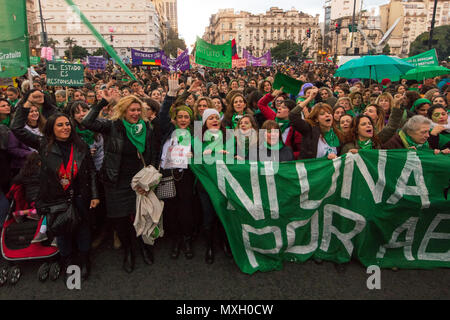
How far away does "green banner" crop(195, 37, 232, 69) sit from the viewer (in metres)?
10.9

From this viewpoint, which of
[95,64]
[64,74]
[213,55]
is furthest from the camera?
[95,64]

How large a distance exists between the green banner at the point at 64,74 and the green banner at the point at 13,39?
1.89 meters

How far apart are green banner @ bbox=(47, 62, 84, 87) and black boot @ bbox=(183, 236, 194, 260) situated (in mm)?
5146

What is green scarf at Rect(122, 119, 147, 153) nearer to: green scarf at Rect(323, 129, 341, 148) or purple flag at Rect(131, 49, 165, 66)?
green scarf at Rect(323, 129, 341, 148)

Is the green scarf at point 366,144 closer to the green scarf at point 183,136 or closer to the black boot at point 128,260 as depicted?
the green scarf at point 183,136

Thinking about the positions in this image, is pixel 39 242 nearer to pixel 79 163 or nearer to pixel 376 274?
pixel 79 163

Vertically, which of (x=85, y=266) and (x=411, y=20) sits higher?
(x=411, y=20)

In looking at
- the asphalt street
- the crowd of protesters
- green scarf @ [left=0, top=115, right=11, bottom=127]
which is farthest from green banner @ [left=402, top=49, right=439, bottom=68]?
green scarf @ [left=0, top=115, right=11, bottom=127]

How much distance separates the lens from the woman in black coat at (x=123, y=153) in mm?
3252

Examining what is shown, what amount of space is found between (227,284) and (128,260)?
1.11 meters

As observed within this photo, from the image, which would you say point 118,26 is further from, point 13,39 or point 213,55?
point 13,39

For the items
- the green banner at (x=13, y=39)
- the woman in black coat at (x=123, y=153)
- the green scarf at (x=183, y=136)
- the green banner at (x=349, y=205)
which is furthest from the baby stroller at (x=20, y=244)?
the green banner at (x=13, y=39)

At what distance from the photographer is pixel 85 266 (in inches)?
128

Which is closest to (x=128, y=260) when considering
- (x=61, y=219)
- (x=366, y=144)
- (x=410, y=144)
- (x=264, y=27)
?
(x=61, y=219)
